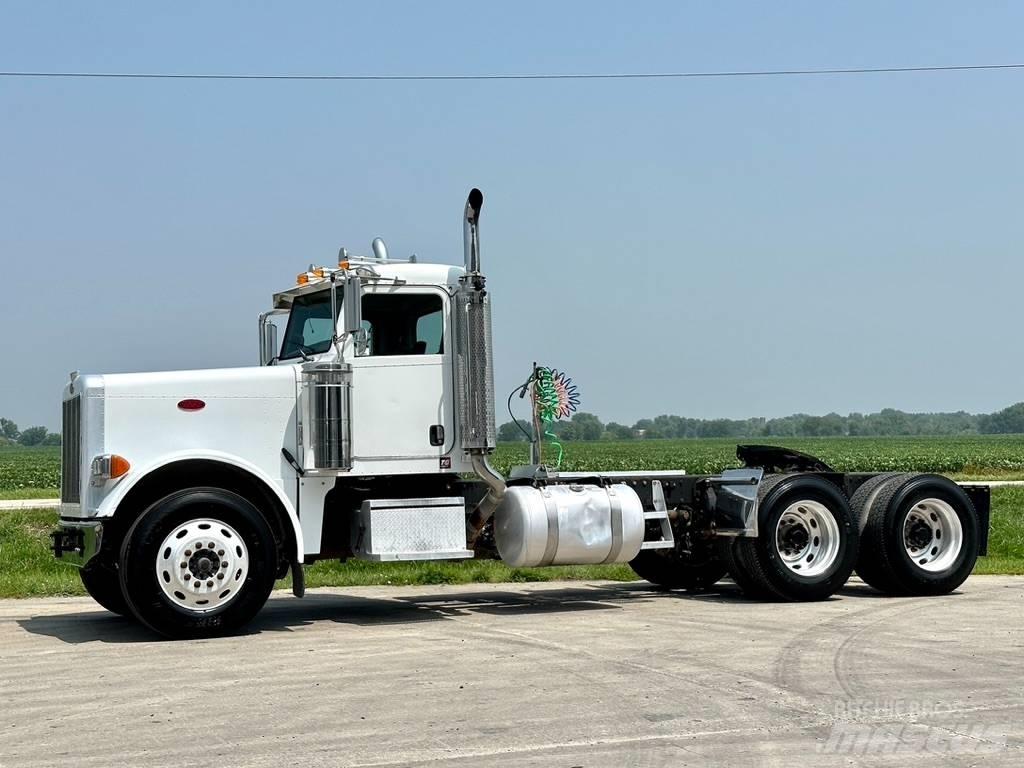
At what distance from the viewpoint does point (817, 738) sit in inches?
290

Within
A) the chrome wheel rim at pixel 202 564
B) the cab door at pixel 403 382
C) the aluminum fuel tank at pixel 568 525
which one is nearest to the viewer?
the chrome wheel rim at pixel 202 564

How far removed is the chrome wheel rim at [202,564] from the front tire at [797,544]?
5032 millimetres

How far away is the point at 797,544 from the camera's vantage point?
14.2m

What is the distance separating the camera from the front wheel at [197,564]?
11305mm

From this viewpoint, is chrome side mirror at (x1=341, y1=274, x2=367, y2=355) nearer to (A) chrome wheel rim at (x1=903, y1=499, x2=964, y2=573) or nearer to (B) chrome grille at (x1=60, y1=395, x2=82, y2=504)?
(B) chrome grille at (x1=60, y1=395, x2=82, y2=504)

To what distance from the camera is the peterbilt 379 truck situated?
11.6 meters

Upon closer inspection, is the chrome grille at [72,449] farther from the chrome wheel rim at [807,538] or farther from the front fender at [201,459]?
the chrome wheel rim at [807,538]

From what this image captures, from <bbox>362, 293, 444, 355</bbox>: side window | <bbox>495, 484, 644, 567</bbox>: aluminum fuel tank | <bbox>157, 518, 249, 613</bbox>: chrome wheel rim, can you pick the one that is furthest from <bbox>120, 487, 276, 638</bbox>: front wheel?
<bbox>495, 484, 644, 567</bbox>: aluminum fuel tank

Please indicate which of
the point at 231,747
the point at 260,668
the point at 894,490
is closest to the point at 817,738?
the point at 231,747

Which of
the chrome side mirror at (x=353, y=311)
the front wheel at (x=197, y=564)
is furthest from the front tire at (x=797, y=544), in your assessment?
the front wheel at (x=197, y=564)

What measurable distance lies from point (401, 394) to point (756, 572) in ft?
12.9

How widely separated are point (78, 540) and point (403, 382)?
311cm

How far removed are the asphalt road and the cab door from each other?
60.9 inches

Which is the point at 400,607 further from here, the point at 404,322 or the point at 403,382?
the point at 404,322
